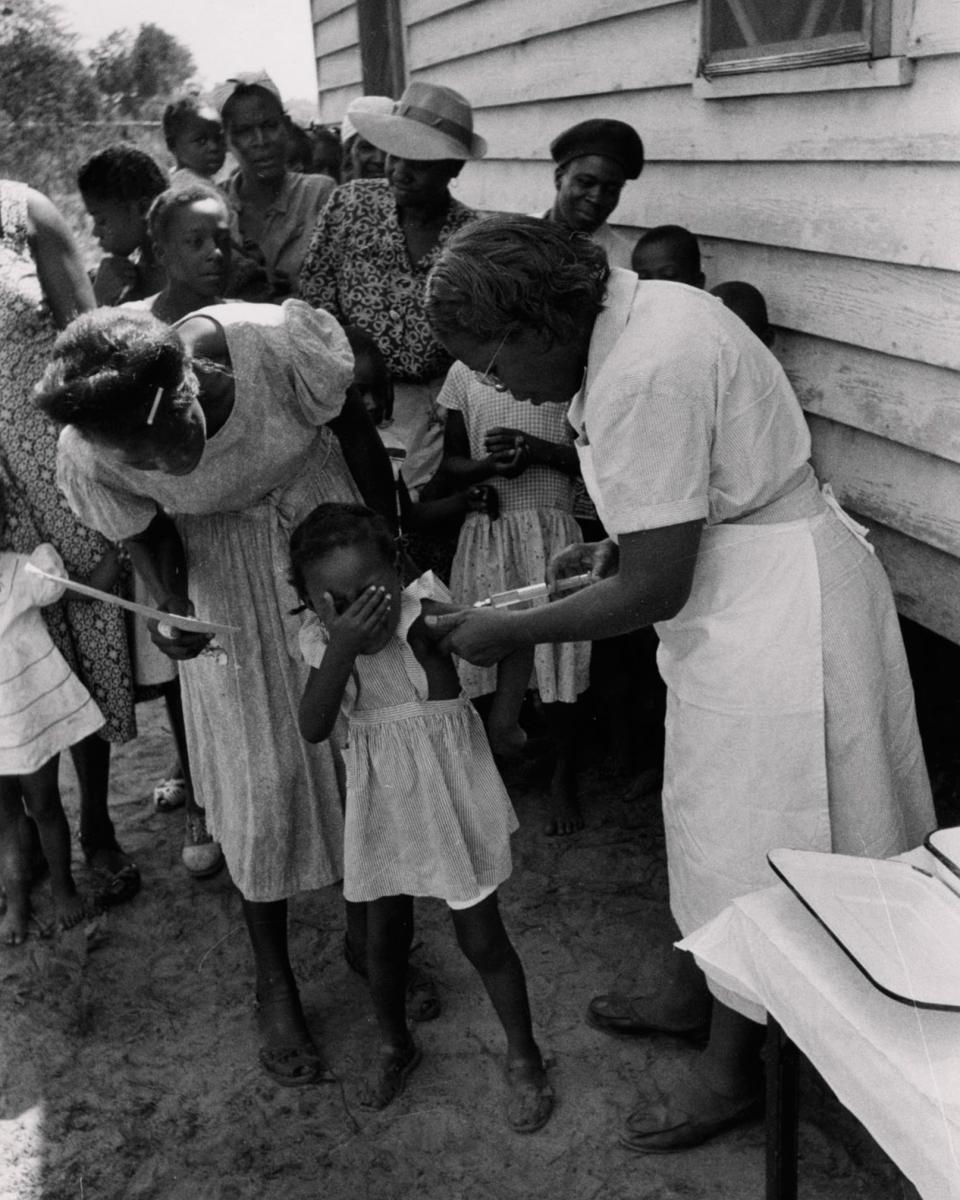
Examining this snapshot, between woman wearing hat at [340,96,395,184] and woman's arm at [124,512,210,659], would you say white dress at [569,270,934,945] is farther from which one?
woman wearing hat at [340,96,395,184]

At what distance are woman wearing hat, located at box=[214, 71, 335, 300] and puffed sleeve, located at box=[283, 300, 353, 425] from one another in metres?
2.21

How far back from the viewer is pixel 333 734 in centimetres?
296

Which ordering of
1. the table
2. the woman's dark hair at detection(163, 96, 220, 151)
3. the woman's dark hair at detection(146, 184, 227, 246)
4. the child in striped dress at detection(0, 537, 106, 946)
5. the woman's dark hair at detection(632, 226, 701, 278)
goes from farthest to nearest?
the woman's dark hair at detection(163, 96, 220, 151), the woman's dark hair at detection(632, 226, 701, 278), the child in striped dress at detection(0, 537, 106, 946), the woman's dark hair at detection(146, 184, 227, 246), the table

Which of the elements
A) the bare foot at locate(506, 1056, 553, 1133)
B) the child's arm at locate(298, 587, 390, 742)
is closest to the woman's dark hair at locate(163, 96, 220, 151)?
the child's arm at locate(298, 587, 390, 742)

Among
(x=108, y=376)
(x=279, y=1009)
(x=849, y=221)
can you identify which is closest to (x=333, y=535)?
(x=108, y=376)

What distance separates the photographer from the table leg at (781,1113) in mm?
1932

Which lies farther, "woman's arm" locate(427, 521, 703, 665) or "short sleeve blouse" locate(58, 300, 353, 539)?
"short sleeve blouse" locate(58, 300, 353, 539)

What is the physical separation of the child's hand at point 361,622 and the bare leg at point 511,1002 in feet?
2.28

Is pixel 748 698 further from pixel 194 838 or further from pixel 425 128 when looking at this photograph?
pixel 425 128

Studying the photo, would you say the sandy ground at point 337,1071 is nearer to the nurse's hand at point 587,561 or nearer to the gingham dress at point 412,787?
the gingham dress at point 412,787

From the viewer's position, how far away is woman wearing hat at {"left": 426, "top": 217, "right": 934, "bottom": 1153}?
6.92ft

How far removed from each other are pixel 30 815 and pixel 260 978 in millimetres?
1383

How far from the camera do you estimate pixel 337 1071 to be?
313 centimetres

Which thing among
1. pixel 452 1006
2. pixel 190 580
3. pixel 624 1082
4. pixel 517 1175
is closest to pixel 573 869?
pixel 452 1006
